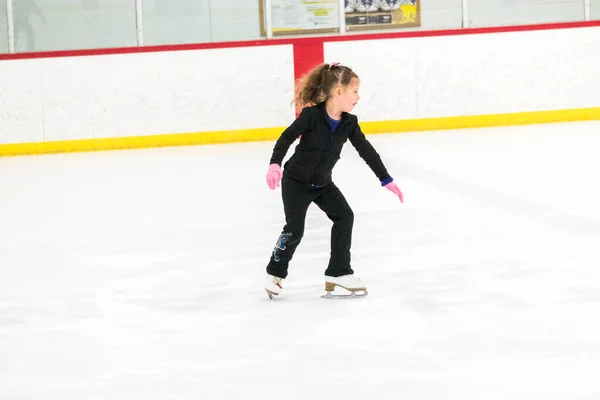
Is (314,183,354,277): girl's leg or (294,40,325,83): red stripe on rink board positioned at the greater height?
(294,40,325,83): red stripe on rink board

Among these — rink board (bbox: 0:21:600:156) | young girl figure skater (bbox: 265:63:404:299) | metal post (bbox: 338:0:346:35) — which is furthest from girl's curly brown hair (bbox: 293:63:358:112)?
metal post (bbox: 338:0:346:35)

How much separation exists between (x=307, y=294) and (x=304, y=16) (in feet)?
25.9

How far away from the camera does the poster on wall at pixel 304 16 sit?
11.2 m

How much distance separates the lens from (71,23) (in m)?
10.9

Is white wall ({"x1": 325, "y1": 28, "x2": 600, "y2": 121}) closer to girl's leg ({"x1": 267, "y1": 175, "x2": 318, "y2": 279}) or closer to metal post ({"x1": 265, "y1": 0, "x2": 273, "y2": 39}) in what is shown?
metal post ({"x1": 265, "y1": 0, "x2": 273, "y2": 39})

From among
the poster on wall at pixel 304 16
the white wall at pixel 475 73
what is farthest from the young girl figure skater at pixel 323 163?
the poster on wall at pixel 304 16

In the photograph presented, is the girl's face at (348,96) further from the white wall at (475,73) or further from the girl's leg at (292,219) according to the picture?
the white wall at (475,73)

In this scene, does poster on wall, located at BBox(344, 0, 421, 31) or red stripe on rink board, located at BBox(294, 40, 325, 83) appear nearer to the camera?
red stripe on rink board, located at BBox(294, 40, 325, 83)

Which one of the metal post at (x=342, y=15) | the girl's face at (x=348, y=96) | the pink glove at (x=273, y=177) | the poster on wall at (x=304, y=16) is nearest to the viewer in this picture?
the pink glove at (x=273, y=177)

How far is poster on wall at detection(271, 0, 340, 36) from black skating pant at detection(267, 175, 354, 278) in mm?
7690

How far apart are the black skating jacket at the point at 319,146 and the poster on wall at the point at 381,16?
7.87 metres

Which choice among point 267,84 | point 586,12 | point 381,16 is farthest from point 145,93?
point 586,12

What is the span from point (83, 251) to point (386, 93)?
6596mm

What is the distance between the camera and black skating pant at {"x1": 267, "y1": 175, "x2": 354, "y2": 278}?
3.67m
